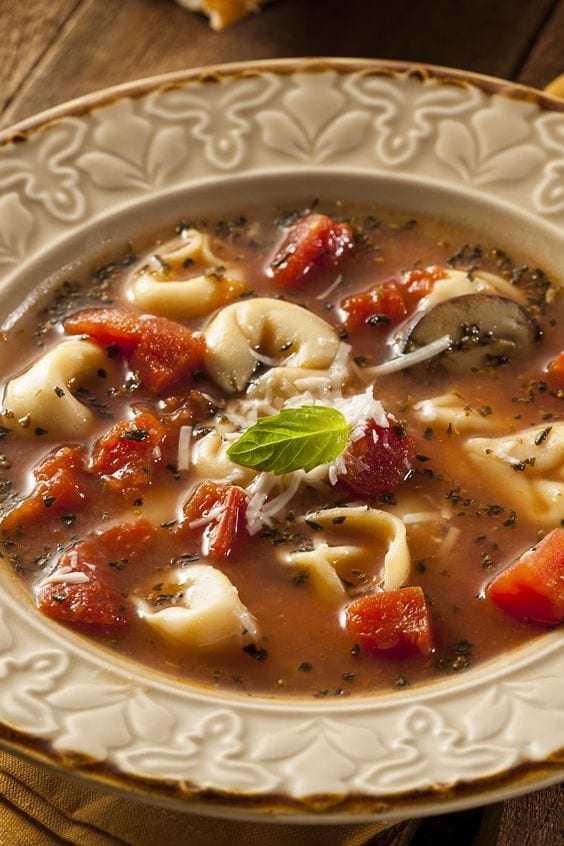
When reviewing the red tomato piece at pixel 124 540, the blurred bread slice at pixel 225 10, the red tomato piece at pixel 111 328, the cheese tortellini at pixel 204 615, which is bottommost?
the red tomato piece at pixel 124 540

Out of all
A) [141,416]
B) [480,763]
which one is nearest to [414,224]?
[141,416]

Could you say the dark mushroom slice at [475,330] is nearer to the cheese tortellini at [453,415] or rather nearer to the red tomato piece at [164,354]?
the cheese tortellini at [453,415]

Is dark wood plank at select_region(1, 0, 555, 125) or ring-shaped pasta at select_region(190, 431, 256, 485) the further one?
dark wood plank at select_region(1, 0, 555, 125)

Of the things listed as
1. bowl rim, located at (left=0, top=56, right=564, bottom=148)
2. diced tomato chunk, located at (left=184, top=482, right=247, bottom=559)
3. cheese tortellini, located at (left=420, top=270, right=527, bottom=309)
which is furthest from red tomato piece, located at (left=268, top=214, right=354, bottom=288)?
diced tomato chunk, located at (left=184, top=482, right=247, bottom=559)

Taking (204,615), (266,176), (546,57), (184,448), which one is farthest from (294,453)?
(546,57)

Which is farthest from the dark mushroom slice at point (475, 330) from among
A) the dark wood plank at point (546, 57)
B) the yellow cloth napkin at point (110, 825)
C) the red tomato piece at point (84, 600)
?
the dark wood plank at point (546, 57)

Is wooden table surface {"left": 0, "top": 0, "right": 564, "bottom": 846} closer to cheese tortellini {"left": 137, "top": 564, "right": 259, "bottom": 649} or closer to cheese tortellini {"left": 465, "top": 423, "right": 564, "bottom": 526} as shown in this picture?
cheese tortellini {"left": 465, "top": 423, "right": 564, "bottom": 526}

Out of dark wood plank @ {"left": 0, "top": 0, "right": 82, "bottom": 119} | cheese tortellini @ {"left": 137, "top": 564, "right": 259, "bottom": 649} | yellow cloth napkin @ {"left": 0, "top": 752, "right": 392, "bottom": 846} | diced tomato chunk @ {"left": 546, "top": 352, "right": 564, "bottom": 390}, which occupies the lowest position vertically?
yellow cloth napkin @ {"left": 0, "top": 752, "right": 392, "bottom": 846}
